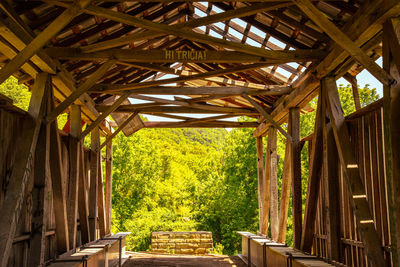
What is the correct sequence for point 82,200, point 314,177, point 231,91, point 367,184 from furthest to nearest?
1. point 231,91
2. point 82,200
3. point 314,177
4. point 367,184

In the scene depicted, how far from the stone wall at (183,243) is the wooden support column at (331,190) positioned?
932 cm

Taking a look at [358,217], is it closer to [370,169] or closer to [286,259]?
[370,169]

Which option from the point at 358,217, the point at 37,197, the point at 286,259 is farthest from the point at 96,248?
the point at 358,217

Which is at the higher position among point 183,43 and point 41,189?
point 183,43

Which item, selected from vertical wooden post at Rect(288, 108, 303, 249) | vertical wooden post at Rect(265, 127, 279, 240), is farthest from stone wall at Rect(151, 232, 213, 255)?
vertical wooden post at Rect(288, 108, 303, 249)

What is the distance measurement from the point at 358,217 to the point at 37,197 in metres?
4.17

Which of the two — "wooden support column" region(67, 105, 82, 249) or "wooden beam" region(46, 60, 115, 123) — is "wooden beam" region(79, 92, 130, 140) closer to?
"wooden support column" region(67, 105, 82, 249)

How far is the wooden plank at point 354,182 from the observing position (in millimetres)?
4625

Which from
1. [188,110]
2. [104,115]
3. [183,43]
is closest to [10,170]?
[104,115]

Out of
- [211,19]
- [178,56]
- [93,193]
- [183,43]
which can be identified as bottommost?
[93,193]

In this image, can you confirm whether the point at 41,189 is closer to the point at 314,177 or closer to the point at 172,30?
the point at 172,30

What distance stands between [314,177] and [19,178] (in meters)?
4.28

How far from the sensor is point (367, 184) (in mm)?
5207

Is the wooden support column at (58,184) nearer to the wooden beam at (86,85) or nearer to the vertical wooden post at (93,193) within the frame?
the wooden beam at (86,85)
